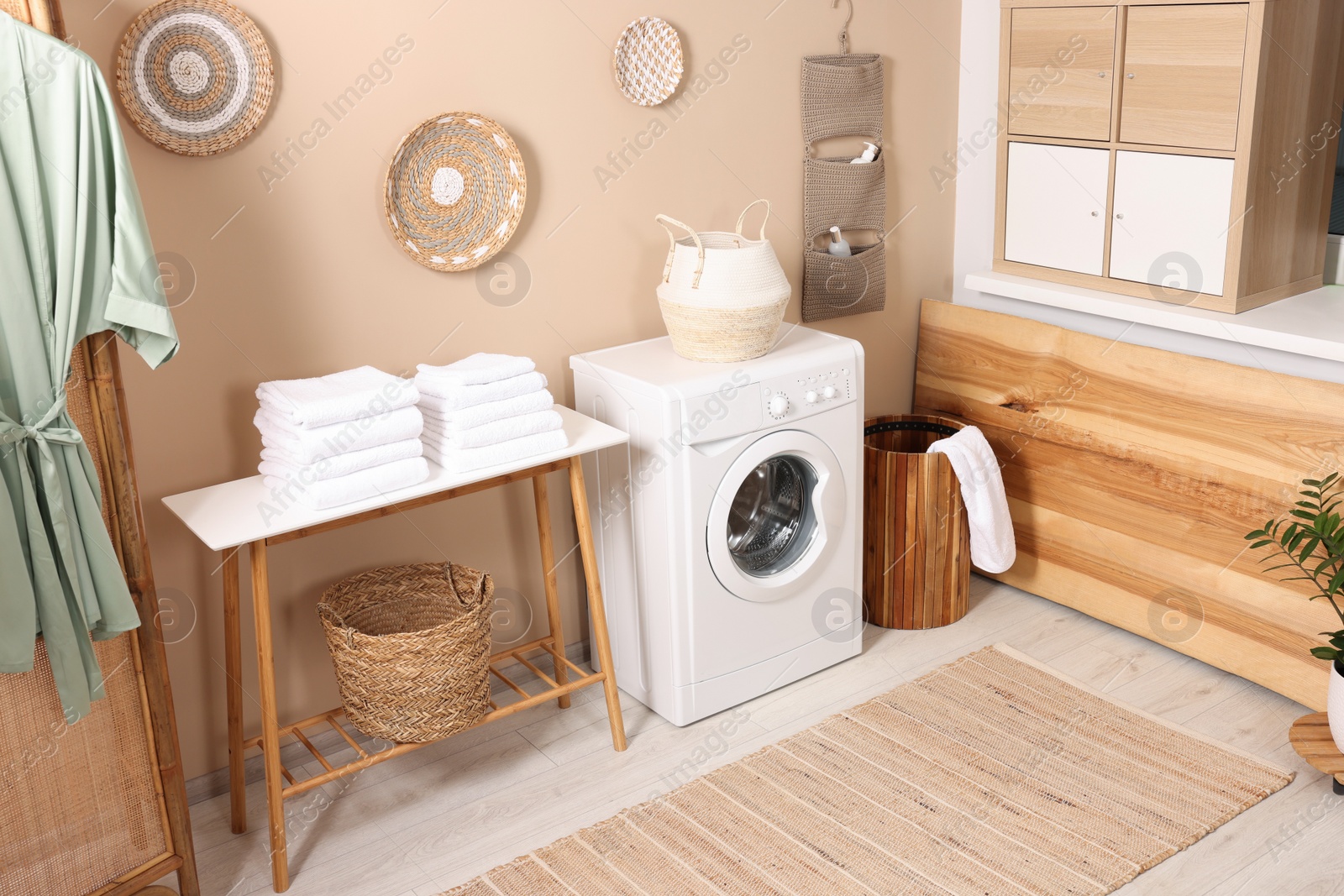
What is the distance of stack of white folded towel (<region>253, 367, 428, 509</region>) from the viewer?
203cm

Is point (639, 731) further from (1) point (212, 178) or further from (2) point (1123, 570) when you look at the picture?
(1) point (212, 178)

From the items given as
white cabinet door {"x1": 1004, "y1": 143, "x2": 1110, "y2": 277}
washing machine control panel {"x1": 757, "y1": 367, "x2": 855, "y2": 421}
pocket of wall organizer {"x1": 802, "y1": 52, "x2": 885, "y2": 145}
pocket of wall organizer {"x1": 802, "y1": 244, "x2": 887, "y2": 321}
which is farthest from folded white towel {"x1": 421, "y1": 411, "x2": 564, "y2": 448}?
white cabinet door {"x1": 1004, "y1": 143, "x2": 1110, "y2": 277}

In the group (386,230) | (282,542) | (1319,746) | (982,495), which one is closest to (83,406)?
(282,542)

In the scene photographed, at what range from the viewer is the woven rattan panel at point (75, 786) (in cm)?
184

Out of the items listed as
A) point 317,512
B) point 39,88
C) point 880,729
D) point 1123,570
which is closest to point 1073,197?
point 1123,570

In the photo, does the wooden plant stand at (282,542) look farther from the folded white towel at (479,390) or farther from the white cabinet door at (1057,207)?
the white cabinet door at (1057,207)

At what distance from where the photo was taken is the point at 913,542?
2.99m

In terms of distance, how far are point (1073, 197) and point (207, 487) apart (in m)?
2.26

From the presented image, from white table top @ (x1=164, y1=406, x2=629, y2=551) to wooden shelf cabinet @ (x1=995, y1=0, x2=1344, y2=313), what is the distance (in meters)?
1.49

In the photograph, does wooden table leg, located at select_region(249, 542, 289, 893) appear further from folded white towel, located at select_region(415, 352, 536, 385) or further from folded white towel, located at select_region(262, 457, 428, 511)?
folded white towel, located at select_region(415, 352, 536, 385)

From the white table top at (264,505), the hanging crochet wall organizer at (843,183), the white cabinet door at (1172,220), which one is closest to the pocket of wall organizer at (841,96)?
the hanging crochet wall organizer at (843,183)

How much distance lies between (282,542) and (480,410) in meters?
0.50

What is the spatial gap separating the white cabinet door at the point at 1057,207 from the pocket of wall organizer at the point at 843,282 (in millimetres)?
378

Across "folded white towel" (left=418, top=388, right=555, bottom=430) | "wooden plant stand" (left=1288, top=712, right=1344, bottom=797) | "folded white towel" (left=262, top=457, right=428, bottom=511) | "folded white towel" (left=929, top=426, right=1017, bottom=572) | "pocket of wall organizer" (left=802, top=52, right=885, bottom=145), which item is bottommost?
"wooden plant stand" (left=1288, top=712, right=1344, bottom=797)
